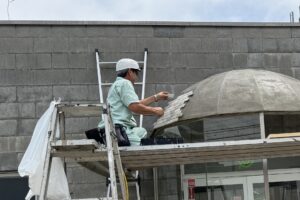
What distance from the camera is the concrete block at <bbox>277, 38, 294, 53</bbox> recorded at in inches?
377

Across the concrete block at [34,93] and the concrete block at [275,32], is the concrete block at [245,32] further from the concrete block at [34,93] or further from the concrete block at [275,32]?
the concrete block at [34,93]

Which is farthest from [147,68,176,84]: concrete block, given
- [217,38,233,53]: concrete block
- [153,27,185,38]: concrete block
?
[217,38,233,53]: concrete block

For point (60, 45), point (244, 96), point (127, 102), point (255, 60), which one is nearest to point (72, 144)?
point (127, 102)

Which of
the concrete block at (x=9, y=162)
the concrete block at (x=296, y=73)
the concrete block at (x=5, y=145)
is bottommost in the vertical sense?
the concrete block at (x=9, y=162)

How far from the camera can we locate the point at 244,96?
7.60m

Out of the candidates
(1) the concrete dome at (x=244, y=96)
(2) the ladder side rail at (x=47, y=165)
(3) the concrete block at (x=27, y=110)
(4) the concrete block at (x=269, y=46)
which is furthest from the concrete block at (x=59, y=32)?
(2) the ladder side rail at (x=47, y=165)

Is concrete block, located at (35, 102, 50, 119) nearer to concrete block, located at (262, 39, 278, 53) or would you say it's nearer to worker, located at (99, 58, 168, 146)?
worker, located at (99, 58, 168, 146)

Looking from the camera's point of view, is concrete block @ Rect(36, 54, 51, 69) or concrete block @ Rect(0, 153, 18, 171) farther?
concrete block @ Rect(36, 54, 51, 69)

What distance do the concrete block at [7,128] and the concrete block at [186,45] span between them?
9.73 ft

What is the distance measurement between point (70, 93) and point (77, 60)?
22.8 inches

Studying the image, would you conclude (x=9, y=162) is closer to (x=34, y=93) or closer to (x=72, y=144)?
(x=34, y=93)

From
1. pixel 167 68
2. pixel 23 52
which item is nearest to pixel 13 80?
pixel 23 52

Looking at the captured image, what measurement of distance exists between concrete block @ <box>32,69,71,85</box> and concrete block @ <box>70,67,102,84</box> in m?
0.10

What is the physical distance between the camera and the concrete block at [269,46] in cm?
953
